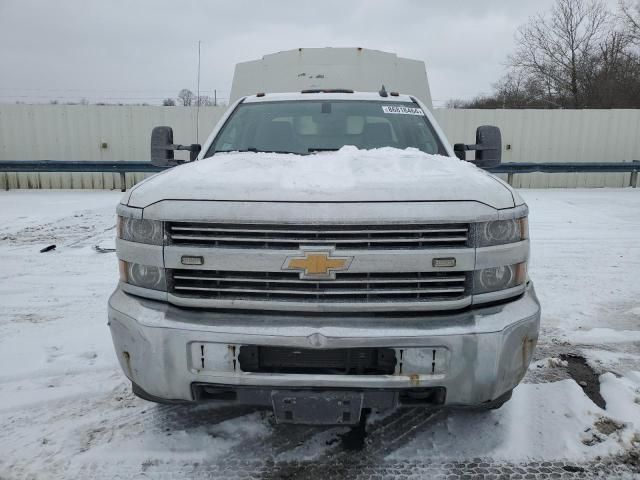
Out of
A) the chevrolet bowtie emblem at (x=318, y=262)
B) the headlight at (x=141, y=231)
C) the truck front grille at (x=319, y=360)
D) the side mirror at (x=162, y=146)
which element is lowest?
the truck front grille at (x=319, y=360)

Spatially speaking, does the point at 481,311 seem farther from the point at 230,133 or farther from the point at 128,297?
the point at 230,133

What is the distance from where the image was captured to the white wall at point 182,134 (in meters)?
13.5

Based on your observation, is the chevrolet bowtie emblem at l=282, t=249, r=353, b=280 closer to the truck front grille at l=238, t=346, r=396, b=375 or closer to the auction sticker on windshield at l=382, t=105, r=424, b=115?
the truck front grille at l=238, t=346, r=396, b=375

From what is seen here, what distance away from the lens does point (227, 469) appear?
7.74 ft

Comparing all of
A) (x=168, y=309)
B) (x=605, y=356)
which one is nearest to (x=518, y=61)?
(x=605, y=356)

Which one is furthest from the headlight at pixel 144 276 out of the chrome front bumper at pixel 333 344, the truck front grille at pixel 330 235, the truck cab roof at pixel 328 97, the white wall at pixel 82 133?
the white wall at pixel 82 133

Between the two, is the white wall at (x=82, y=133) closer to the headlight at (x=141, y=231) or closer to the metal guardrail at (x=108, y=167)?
the metal guardrail at (x=108, y=167)

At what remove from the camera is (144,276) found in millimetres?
2283

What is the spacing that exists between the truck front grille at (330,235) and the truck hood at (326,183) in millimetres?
127

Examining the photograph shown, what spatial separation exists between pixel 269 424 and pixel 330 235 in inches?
51.4

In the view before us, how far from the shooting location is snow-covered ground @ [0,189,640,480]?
239cm

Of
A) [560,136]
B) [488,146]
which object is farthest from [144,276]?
[560,136]

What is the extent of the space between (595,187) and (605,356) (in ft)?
43.4

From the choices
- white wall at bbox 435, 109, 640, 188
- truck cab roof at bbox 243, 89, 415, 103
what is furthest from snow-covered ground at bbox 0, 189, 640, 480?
white wall at bbox 435, 109, 640, 188
